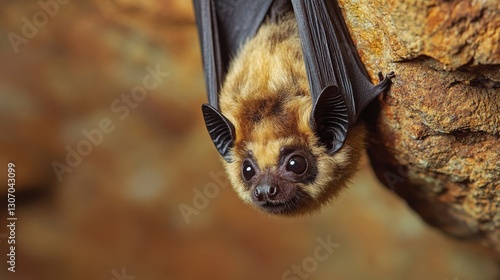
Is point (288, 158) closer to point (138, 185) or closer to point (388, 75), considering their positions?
point (388, 75)

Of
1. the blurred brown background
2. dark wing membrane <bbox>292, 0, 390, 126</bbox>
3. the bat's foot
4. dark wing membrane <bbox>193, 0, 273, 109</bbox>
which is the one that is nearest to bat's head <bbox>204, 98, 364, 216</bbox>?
dark wing membrane <bbox>292, 0, 390, 126</bbox>

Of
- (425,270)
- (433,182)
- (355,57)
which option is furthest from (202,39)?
(425,270)

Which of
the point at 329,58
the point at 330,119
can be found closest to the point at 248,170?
the point at 330,119

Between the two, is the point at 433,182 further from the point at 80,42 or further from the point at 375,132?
the point at 80,42

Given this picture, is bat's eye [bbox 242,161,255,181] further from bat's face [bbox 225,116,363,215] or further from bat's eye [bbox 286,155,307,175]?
bat's eye [bbox 286,155,307,175]

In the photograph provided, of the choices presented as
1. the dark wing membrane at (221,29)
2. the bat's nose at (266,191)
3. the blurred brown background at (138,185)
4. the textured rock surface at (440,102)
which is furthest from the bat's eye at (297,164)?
the blurred brown background at (138,185)
